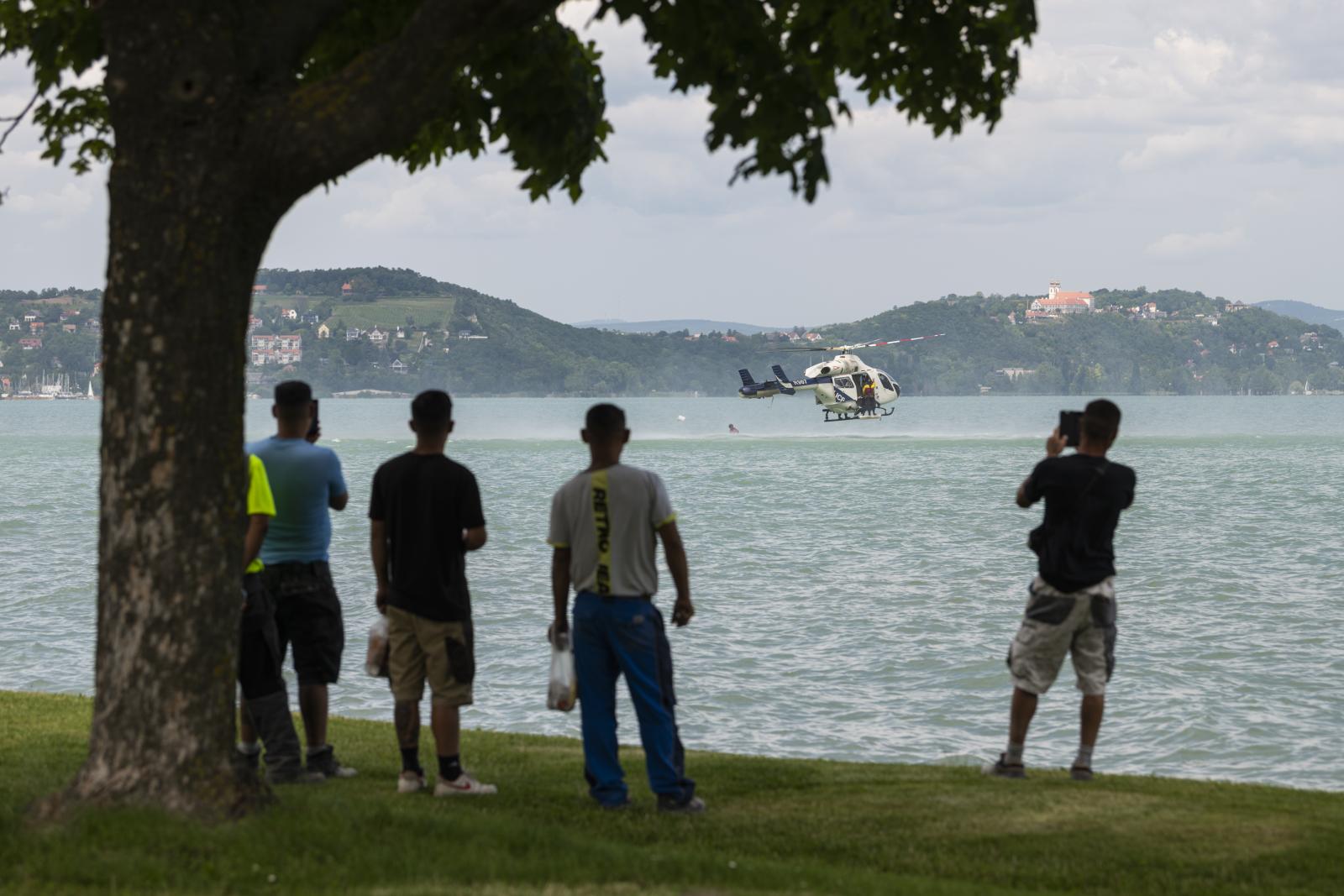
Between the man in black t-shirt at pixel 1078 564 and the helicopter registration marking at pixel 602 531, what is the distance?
2.18m

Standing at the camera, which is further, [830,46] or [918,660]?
[918,660]

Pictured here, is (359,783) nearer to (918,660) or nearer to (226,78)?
(226,78)

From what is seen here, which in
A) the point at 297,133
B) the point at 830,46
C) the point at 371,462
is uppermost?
the point at 830,46

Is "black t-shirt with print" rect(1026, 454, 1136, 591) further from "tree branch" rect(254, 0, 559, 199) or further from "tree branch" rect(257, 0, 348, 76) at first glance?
"tree branch" rect(257, 0, 348, 76)

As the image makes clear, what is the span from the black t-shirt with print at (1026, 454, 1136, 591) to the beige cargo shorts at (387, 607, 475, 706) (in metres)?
3.04

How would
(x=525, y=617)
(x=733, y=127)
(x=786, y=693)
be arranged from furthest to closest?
(x=525, y=617) → (x=786, y=693) → (x=733, y=127)

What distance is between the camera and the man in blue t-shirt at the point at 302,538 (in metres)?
7.77

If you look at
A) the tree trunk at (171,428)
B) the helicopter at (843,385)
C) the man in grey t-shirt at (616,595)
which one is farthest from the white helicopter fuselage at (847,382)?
the tree trunk at (171,428)

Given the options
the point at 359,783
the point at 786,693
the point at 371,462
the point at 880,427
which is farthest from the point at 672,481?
the point at 880,427

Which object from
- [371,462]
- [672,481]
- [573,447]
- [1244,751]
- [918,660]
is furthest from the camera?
[573,447]

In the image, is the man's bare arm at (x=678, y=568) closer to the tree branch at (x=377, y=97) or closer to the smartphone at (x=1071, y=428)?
the tree branch at (x=377, y=97)

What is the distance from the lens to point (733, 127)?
6.72 m

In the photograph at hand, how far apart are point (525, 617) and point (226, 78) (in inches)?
696

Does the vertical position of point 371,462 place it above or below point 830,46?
below
